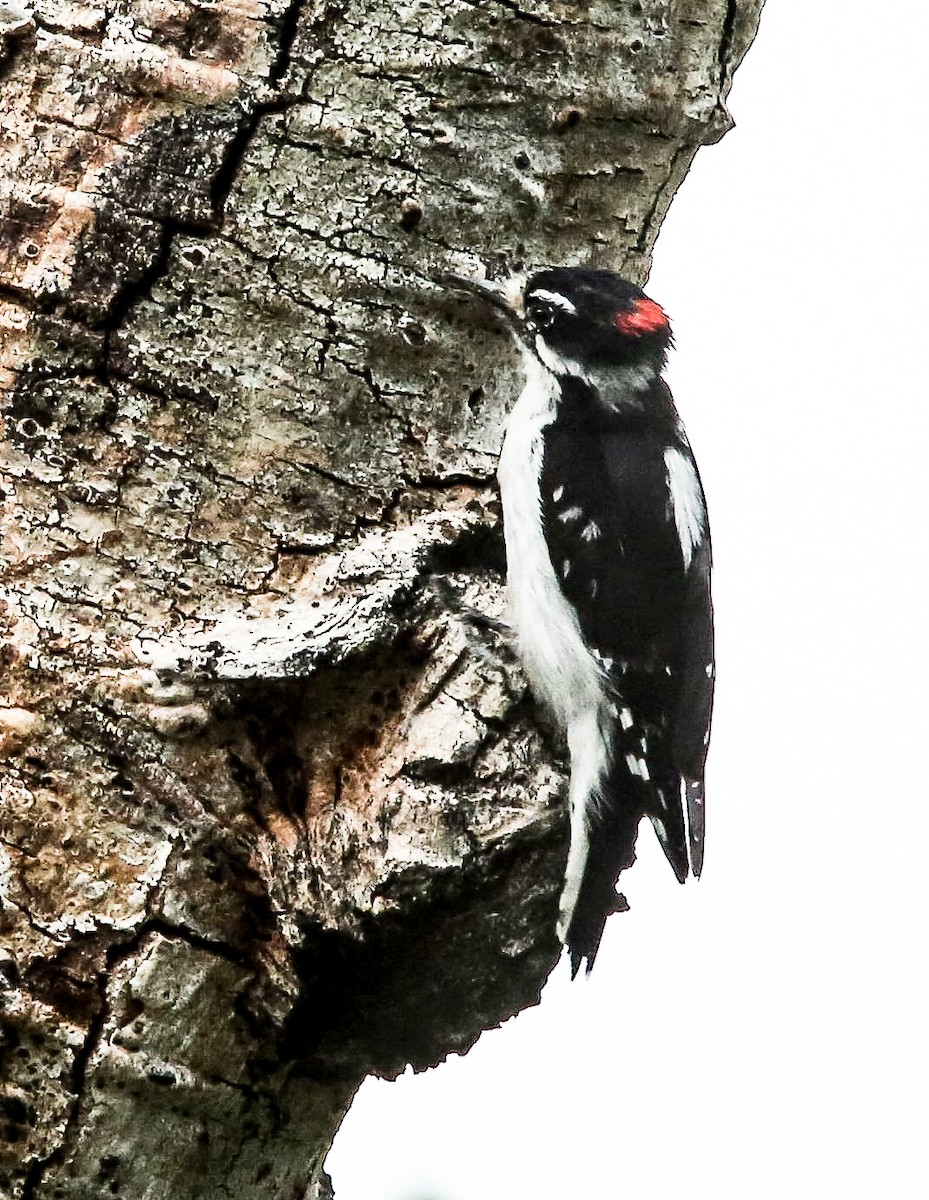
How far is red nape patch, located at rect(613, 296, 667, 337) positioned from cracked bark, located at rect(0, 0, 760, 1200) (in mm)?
357

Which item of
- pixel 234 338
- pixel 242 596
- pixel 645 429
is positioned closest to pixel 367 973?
pixel 242 596

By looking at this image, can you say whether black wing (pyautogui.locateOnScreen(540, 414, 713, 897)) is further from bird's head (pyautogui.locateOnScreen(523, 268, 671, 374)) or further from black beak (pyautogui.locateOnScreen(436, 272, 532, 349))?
black beak (pyautogui.locateOnScreen(436, 272, 532, 349))

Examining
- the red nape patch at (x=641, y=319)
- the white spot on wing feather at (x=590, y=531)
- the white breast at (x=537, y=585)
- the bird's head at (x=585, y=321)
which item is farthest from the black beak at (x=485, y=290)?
the white spot on wing feather at (x=590, y=531)

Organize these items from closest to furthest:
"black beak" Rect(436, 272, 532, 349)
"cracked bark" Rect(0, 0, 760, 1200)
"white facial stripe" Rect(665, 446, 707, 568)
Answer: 1. "cracked bark" Rect(0, 0, 760, 1200)
2. "black beak" Rect(436, 272, 532, 349)
3. "white facial stripe" Rect(665, 446, 707, 568)

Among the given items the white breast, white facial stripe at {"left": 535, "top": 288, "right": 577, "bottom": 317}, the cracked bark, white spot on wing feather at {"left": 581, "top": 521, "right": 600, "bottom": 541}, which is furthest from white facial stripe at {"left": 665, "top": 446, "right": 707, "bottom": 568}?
the cracked bark

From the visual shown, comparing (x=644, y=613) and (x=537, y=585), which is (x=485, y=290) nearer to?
(x=537, y=585)

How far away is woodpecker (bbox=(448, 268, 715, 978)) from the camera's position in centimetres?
223

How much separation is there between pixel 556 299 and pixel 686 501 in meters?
0.49

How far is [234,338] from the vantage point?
2.04m

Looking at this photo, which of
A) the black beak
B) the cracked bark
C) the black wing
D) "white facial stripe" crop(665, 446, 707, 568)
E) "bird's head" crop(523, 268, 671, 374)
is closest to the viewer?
the cracked bark

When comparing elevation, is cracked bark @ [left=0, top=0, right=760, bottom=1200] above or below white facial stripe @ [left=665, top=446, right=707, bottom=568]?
below

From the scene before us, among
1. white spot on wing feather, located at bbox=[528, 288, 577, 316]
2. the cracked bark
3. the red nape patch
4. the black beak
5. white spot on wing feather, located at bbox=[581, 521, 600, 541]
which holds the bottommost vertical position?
the cracked bark

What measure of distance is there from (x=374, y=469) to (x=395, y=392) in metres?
0.12

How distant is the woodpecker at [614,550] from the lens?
7.31 ft
